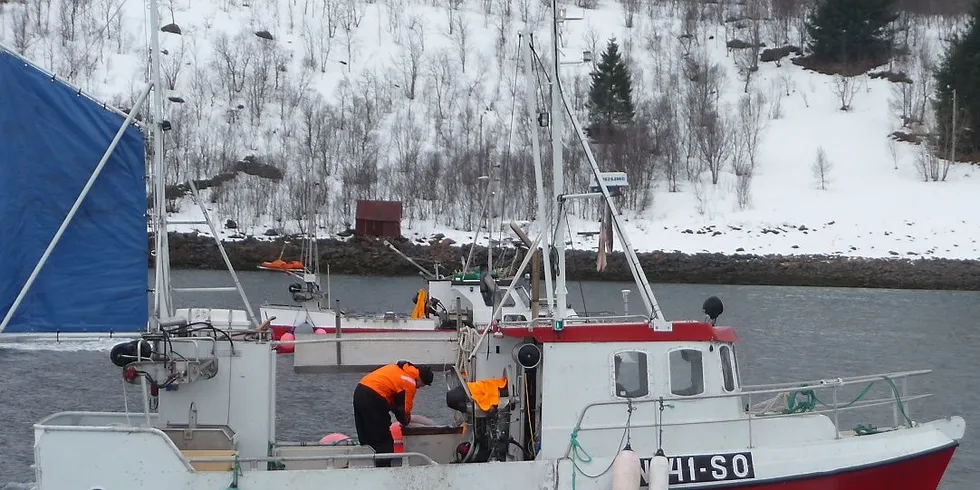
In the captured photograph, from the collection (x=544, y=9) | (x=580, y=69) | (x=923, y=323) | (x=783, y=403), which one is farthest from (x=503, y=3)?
(x=783, y=403)

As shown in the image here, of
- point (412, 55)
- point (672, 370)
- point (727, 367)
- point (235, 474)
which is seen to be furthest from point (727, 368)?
point (412, 55)

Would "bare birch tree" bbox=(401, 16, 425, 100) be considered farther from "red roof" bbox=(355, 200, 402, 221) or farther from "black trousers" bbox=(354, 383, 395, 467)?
"black trousers" bbox=(354, 383, 395, 467)

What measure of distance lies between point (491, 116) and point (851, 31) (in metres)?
30.7

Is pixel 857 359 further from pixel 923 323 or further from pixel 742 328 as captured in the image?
pixel 923 323

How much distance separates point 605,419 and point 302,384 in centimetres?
1614

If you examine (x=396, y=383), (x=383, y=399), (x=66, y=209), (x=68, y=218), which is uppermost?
(x=66, y=209)

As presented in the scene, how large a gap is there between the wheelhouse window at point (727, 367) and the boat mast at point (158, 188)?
685 cm

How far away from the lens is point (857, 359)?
32812 millimetres

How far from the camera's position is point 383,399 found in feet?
41.2

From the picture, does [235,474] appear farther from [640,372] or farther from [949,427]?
[949,427]

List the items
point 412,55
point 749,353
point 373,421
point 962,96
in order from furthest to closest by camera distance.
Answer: point 412,55
point 962,96
point 749,353
point 373,421

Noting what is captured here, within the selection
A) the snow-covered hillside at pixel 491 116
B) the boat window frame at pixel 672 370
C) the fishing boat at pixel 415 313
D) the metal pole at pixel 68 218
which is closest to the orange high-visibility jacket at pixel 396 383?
the boat window frame at pixel 672 370

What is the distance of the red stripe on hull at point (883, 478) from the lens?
1242 cm

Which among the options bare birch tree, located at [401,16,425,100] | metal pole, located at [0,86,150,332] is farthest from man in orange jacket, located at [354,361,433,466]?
bare birch tree, located at [401,16,425,100]
